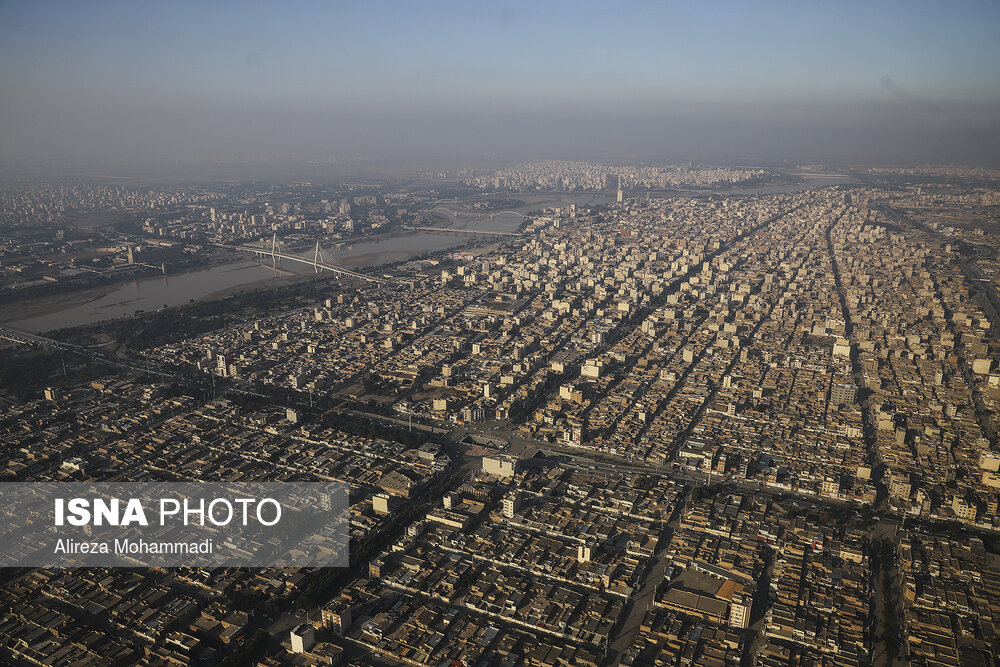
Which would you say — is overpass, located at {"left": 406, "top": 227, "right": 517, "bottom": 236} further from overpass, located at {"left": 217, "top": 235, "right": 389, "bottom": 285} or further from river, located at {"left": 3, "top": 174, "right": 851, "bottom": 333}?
overpass, located at {"left": 217, "top": 235, "right": 389, "bottom": 285}

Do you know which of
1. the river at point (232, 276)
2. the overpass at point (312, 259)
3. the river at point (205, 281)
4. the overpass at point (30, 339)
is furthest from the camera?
the overpass at point (312, 259)

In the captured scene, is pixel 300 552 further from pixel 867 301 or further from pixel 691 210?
pixel 691 210

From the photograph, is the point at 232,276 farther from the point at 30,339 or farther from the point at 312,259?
the point at 30,339

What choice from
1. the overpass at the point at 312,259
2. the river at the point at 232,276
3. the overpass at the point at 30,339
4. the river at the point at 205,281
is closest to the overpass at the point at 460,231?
the river at the point at 232,276

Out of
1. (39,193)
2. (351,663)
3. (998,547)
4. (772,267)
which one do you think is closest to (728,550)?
(998,547)

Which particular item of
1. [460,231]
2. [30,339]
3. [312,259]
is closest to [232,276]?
[312,259]

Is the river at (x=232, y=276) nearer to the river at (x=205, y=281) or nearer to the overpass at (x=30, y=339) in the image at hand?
the river at (x=205, y=281)

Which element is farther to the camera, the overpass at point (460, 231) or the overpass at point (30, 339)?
the overpass at point (460, 231)

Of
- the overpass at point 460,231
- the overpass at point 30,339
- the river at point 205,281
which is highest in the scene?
the overpass at point 460,231

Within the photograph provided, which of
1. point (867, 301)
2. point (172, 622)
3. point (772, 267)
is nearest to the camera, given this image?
point (172, 622)

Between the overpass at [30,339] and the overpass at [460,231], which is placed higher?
the overpass at [460,231]

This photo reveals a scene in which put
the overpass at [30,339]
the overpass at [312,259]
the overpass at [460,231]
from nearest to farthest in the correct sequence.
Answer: the overpass at [30,339] < the overpass at [312,259] < the overpass at [460,231]
